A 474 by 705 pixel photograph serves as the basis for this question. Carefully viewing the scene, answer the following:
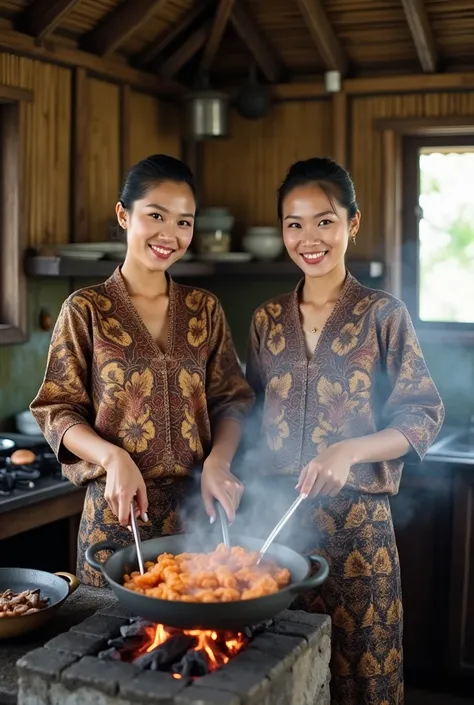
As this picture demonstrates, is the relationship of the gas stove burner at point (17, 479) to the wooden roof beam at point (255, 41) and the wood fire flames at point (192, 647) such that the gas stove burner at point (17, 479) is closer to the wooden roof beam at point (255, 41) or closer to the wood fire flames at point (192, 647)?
the wood fire flames at point (192, 647)

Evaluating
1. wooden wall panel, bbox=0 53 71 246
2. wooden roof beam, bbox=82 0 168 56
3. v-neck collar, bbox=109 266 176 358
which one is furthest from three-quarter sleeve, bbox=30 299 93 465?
wooden roof beam, bbox=82 0 168 56

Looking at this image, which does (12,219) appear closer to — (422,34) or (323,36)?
(323,36)

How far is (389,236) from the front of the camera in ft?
14.1

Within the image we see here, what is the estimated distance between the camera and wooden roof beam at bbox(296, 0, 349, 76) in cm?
383

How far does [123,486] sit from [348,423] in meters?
0.61

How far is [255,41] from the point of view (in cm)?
421

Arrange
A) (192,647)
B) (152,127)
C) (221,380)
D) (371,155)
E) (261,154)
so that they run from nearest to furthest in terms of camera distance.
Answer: (192,647), (221,380), (371,155), (152,127), (261,154)

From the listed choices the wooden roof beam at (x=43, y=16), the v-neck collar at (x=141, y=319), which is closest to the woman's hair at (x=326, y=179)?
the v-neck collar at (x=141, y=319)

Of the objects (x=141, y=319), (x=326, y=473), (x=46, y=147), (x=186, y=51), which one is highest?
(x=186, y=51)

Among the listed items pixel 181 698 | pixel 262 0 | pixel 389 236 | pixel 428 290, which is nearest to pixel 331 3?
pixel 262 0

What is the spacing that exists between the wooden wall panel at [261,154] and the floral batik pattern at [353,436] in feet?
7.37

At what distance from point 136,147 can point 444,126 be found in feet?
4.61

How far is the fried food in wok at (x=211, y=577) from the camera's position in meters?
1.72

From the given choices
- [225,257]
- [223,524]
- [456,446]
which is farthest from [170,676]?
[225,257]
